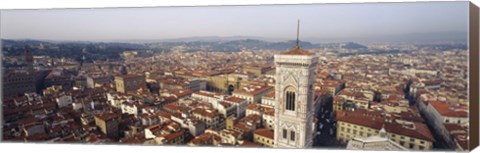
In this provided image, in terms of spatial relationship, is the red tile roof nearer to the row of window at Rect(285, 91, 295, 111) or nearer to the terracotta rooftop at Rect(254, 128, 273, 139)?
the row of window at Rect(285, 91, 295, 111)

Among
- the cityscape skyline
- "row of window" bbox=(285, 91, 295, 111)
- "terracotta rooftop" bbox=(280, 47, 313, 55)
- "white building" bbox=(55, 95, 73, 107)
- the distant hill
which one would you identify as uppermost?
the cityscape skyline

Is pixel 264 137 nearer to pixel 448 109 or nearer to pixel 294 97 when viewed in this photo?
pixel 294 97

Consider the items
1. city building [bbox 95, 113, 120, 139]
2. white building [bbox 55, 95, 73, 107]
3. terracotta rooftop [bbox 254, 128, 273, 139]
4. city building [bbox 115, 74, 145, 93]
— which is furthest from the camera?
city building [bbox 115, 74, 145, 93]

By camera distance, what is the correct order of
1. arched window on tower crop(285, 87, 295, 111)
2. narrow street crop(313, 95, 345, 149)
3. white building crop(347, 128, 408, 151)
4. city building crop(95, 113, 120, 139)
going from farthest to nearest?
city building crop(95, 113, 120, 139) → narrow street crop(313, 95, 345, 149) → arched window on tower crop(285, 87, 295, 111) → white building crop(347, 128, 408, 151)

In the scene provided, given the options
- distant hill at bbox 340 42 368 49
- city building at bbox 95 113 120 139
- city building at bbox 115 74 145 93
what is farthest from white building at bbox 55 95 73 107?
distant hill at bbox 340 42 368 49

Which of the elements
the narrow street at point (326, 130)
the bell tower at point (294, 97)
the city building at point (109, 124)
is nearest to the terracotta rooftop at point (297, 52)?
the bell tower at point (294, 97)

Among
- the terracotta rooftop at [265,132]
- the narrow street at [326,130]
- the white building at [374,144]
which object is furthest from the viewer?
the terracotta rooftop at [265,132]

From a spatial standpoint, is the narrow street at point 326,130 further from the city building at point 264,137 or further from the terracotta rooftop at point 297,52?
the terracotta rooftop at point 297,52

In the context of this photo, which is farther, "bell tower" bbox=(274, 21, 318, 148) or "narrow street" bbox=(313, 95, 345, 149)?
"narrow street" bbox=(313, 95, 345, 149)
